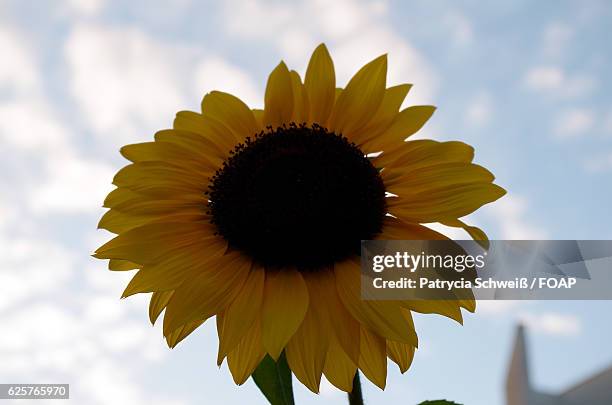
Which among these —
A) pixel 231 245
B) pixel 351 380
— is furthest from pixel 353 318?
pixel 231 245

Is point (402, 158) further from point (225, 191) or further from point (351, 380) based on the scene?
point (351, 380)

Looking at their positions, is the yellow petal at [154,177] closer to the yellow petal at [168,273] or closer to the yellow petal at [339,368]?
the yellow petal at [168,273]

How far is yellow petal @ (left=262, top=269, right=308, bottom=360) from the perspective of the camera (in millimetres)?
1731

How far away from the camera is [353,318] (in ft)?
6.03

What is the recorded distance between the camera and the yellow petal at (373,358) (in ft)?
5.98

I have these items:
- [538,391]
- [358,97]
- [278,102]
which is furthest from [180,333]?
[538,391]

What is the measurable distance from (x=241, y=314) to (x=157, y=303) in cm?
42

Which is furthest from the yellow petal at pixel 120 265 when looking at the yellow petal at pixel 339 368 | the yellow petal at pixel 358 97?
the yellow petal at pixel 358 97

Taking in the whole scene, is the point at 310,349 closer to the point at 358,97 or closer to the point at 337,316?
the point at 337,316

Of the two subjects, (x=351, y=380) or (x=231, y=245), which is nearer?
(x=351, y=380)

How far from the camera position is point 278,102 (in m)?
2.29

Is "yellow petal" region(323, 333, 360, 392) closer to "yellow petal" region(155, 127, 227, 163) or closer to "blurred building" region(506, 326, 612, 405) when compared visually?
"yellow petal" region(155, 127, 227, 163)

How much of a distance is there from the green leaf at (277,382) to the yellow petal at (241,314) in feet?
0.45

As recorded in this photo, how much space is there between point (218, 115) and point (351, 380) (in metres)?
1.01
